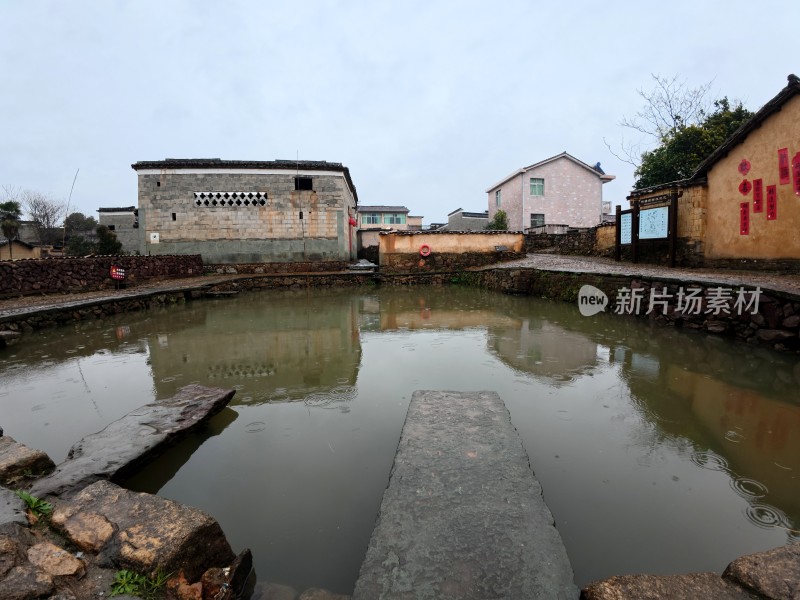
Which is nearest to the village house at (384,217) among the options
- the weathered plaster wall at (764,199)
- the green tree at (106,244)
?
the green tree at (106,244)

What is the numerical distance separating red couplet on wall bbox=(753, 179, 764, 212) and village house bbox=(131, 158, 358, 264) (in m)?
14.9

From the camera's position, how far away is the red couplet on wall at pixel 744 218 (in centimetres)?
994

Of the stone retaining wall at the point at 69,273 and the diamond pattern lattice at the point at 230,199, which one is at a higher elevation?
the diamond pattern lattice at the point at 230,199

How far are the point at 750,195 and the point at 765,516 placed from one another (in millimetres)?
10562

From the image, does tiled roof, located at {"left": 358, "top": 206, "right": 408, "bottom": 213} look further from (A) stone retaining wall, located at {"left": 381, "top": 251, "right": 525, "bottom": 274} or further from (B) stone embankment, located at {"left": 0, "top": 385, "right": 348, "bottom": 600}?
(B) stone embankment, located at {"left": 0, "top": 385, "right": 348, "bottom": 600}

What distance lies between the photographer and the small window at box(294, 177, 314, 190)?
19.1 meters

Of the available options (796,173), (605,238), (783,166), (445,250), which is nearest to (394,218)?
(445,250)

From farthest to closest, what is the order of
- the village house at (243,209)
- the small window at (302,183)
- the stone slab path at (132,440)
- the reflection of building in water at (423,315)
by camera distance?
the small window at (302,183)
the village house at (243,209)
the reflection of building in water at (423,315)
the stone slab path at (132,440)

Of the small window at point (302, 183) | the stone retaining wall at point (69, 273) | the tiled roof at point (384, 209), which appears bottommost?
the stone retaining wall at point (69, 273)

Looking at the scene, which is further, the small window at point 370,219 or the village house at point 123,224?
the small window at point 370,219

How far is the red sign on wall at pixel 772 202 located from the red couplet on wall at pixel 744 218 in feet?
1.73

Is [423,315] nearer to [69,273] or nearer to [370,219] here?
[69,273]

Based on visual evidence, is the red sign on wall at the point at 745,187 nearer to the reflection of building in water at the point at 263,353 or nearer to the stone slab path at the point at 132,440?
the reflection of building in water at the point at 263,353

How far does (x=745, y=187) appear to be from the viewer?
1003 centimetres
